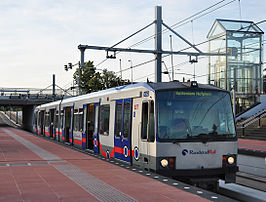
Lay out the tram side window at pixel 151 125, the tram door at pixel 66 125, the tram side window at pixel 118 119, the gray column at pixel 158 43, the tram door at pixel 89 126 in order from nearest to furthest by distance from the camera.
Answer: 1. the tram side window at pixel 151 125
2. the tram side window at pixel 118 119
3. the tram door at pixel 89 126
4. the gray column at pixel 158 43
5. the tram door at pixel 66 125

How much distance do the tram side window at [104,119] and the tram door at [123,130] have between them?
1005 mm

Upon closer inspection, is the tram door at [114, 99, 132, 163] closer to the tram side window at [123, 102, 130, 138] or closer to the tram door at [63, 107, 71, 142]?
the tram side window at [123, 102, 130, 138]

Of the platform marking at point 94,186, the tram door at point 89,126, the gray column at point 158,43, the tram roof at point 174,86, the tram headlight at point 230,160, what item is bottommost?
the platform marking at point 94,186

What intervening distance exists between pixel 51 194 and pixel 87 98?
1058 cm

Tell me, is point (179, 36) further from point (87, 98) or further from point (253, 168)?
point (253, 168)

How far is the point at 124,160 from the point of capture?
40.9 ft

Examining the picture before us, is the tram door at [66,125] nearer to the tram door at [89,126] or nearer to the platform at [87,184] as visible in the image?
the tram door at [89,126]

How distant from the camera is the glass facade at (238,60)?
3756cm

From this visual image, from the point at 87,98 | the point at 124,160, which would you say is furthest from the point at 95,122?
the point at 124,160

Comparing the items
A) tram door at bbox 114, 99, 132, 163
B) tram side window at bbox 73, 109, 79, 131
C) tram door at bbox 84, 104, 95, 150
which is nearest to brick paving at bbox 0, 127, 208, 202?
tram door at bbox 114, 99, 132, 163

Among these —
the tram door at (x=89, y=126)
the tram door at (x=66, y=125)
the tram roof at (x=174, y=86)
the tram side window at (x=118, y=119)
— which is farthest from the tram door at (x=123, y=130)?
the tram door at (x=66, y=125)

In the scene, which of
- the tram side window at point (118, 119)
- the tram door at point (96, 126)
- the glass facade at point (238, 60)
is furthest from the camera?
the glass facade at point (238, 60)

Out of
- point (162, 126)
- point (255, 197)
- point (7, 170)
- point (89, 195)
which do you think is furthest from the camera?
point (7, 170)

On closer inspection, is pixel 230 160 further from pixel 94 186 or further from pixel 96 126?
pixel 96 126
